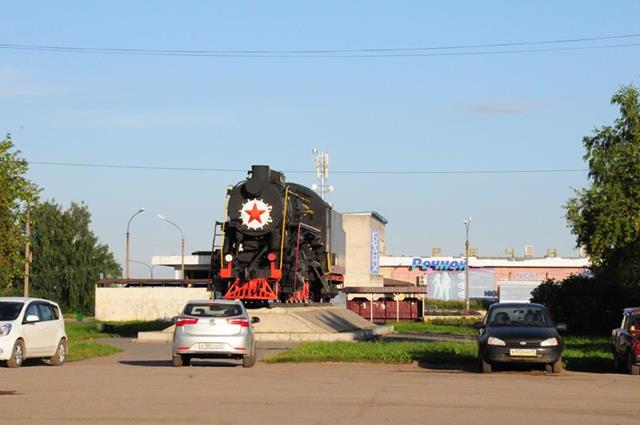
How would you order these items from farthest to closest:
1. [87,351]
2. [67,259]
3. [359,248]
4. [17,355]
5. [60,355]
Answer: [67,259] → [359,248] → [87,351] → [60,355] → [17,355]

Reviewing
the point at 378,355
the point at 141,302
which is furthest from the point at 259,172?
the point at 141,302

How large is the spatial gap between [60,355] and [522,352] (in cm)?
1025

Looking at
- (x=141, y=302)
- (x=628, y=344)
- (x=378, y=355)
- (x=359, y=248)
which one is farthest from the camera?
(x=359, y=248)

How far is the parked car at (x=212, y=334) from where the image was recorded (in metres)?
24.1

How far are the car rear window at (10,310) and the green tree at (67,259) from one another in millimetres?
71282

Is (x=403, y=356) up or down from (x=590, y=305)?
down

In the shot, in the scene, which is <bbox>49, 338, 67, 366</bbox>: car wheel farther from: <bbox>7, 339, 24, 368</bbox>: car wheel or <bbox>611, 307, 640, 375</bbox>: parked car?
<bbox>611, 307, 640, 375</bbox>: parked car

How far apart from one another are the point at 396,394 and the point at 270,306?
2295cm

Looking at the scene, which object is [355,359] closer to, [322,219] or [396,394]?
[396,394]

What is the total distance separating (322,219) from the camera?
46.9 meters

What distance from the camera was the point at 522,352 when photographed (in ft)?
76.0

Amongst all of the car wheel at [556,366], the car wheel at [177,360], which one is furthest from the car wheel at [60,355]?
the car wheel at [556,366]

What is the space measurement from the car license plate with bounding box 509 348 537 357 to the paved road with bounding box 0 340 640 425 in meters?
0.47

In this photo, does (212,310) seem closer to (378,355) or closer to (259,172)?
(378,355)
